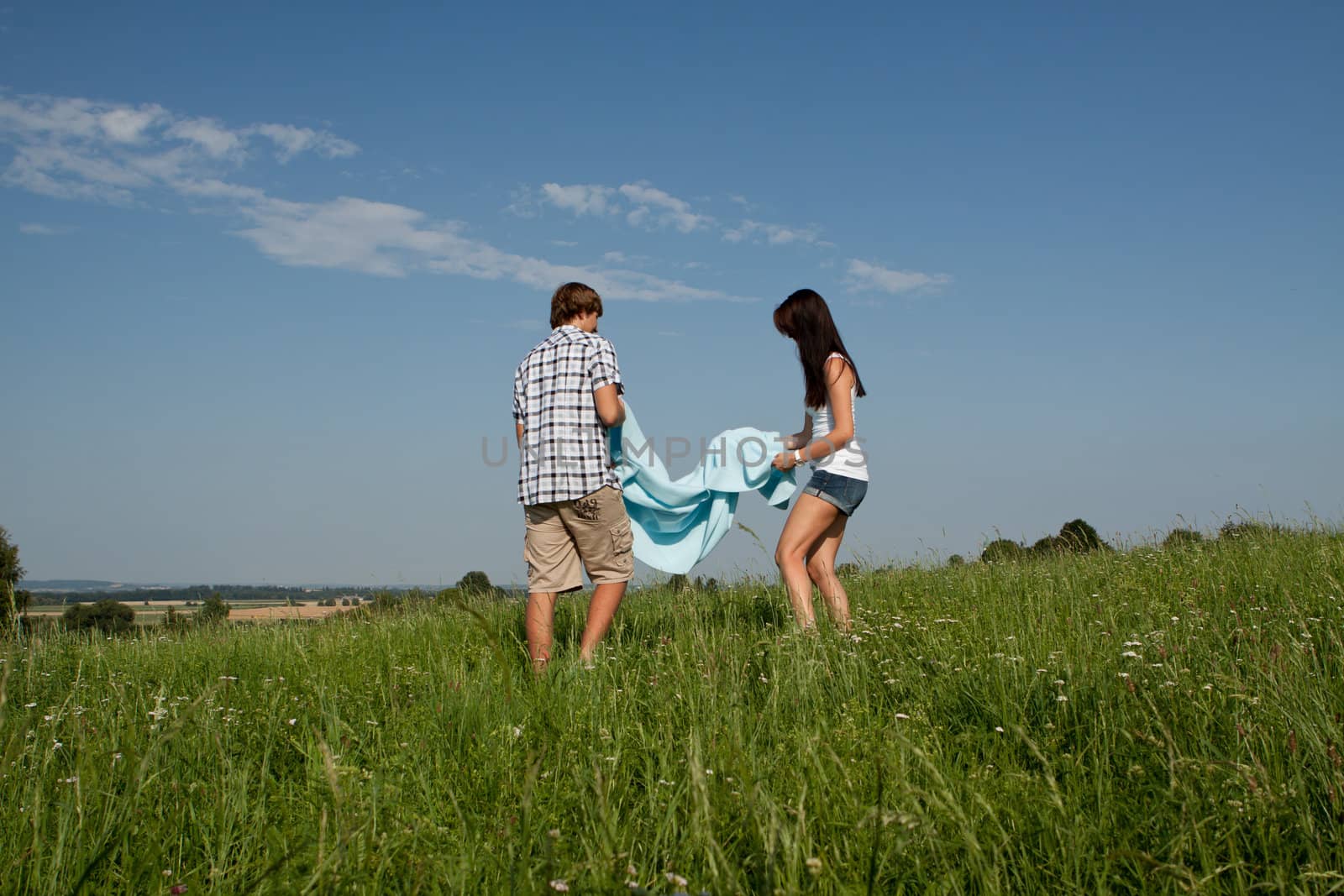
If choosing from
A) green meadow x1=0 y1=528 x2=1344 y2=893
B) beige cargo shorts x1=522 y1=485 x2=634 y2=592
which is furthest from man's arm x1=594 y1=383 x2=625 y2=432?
green meadow x1=0 y1=528 x2=1344 y2=893

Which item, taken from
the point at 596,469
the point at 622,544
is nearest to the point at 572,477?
the point at 596,469

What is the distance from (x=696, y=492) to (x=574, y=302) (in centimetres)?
174

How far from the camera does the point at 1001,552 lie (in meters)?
9.95

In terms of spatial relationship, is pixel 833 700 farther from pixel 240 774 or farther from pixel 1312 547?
pixel 1312 547

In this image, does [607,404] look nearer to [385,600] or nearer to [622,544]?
[622,544]

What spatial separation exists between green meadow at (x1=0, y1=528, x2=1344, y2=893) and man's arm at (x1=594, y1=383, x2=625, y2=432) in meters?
1.46

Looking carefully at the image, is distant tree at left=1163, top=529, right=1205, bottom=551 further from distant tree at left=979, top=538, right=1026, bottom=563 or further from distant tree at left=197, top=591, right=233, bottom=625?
distant tree at left=197, top=591, right=233, bottom=625

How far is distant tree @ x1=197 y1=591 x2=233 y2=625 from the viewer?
30.1 ft

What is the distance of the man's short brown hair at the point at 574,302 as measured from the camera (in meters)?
5.77

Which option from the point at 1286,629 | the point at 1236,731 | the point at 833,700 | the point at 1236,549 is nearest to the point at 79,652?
the point at 833,700

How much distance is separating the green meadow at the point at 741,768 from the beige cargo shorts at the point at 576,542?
582 millimetres

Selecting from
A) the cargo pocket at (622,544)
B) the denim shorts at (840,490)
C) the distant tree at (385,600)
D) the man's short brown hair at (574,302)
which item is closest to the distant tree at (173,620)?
the distant tree at (385,600)

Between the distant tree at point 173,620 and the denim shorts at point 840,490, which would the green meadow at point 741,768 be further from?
the distant tree at point 173,620

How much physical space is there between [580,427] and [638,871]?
3.41 m
